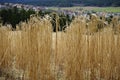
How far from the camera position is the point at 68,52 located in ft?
8.92

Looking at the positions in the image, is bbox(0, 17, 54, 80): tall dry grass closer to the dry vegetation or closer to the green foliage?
the dry vegetation

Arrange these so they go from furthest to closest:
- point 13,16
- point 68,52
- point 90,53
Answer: point 13,16, point 90,53, point 68,52

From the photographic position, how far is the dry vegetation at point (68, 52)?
8.90ft

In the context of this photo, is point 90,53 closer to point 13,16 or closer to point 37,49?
point 37,49

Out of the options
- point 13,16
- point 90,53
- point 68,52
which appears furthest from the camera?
point 13,16

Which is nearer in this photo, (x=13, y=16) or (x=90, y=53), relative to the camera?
(x=90, y=53)

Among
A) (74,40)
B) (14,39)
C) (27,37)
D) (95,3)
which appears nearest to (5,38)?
(14,39)

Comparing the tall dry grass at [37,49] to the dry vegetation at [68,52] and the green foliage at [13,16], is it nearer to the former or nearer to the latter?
the dry vegetation at [68,52]

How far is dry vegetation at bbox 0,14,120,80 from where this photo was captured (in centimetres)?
271

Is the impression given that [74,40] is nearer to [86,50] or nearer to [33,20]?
[86,50]

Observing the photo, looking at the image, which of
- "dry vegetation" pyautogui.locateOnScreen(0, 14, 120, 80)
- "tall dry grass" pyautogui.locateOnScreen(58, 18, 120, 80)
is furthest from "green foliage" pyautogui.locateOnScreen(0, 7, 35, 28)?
"tall dry grass" pyautogui.locateOnScreen(58, 18, 120, 80)

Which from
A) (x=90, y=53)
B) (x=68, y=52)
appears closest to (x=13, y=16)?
(x=90, y=53)

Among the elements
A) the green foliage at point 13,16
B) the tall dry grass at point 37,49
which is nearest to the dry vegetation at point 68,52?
the tall dry grass at point 37,49

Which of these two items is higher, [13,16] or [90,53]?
[90,53]
